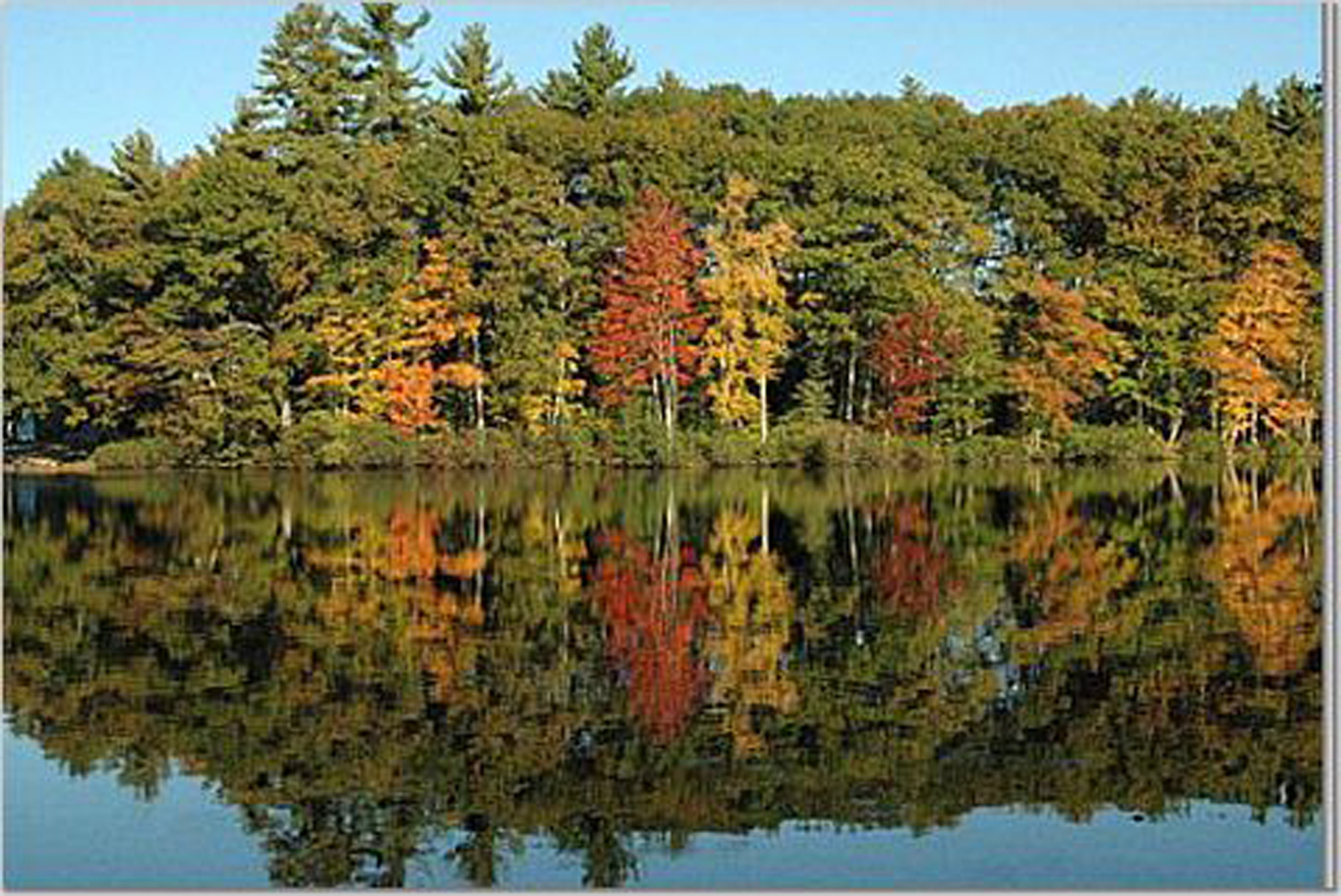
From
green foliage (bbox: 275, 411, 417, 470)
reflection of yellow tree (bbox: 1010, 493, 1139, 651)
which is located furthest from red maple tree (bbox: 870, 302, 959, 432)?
reflection of yellow tree (bbox: 1010, 493, 1139, 651)

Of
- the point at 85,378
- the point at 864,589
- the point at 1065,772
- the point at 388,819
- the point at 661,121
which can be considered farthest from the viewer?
the point at 661,121

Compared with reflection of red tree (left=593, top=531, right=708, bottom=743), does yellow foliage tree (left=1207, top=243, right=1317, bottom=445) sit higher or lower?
higher

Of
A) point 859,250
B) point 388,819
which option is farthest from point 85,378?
point 388,819

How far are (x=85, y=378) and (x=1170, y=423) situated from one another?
23666mm

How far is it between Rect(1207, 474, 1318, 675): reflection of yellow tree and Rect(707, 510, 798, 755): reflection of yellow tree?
287cm

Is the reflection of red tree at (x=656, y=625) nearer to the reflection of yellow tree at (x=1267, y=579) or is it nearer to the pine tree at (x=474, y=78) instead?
the reflection of yellow tree at (x=1267, y=579)

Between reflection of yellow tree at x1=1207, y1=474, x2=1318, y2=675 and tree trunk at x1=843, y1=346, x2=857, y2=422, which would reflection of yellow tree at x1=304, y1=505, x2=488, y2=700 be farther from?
tree trunk at x1=843, y1=346, x2=857, y2=422

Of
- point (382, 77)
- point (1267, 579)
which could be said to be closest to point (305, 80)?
point (382, 77)

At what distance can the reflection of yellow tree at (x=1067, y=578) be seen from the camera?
37.0 ft

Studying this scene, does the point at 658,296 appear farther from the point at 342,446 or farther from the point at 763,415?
the point at 342,446

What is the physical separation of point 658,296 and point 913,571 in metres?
20.3

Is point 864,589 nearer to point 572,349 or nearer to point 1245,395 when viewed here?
point 572,349

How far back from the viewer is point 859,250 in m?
35.6

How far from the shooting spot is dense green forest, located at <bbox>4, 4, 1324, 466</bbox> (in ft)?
113
